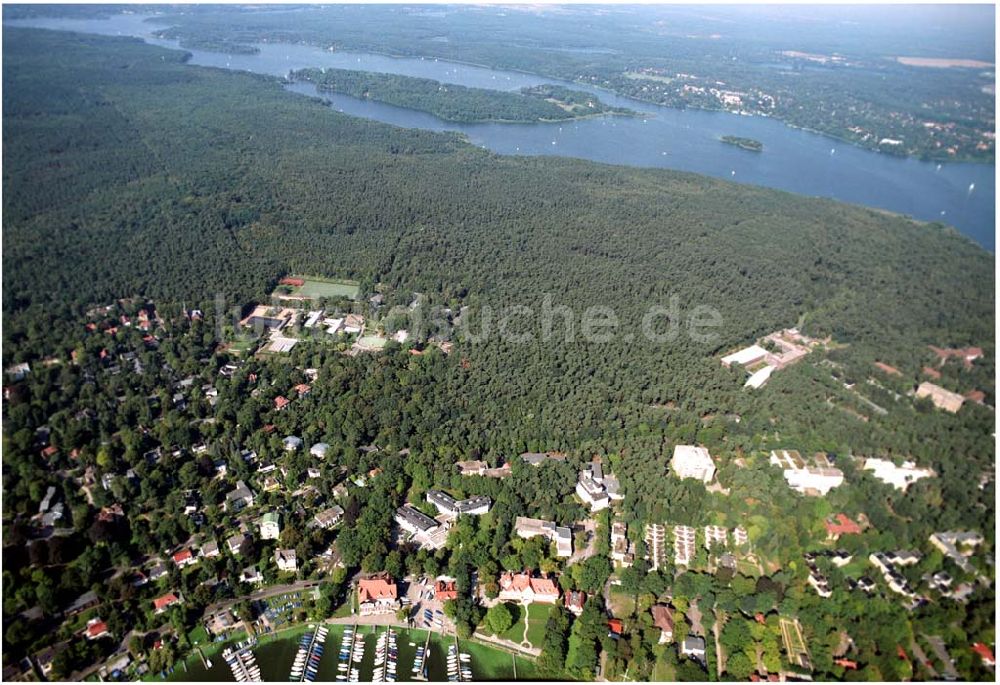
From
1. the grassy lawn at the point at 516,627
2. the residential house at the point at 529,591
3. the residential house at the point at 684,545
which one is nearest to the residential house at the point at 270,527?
the residential house at the point at 529,591

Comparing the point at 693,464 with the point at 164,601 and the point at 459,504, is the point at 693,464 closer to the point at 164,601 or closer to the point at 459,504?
the point at 459,504

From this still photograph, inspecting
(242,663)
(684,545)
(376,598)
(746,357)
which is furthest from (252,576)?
(746,357)

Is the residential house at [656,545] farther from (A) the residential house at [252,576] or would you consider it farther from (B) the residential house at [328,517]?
(A) the residential house at [252,576]

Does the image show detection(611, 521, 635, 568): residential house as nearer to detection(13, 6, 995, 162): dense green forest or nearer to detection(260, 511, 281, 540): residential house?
detection(260, 511, 281, 540): residential house

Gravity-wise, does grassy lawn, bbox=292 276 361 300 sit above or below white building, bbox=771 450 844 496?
below

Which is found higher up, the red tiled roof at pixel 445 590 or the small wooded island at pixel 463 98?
the small wooded island at pixel 463 98

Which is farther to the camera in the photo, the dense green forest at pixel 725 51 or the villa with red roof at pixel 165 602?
the dense green forest at pixel 725 51

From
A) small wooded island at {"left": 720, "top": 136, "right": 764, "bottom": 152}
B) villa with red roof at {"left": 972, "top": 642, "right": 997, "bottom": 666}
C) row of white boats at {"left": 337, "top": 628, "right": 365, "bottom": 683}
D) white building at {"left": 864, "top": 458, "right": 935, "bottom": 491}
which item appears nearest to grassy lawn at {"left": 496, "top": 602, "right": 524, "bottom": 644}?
row of white boats at {"left": 337, "top": 628, "right": 365, "bottom": 683}

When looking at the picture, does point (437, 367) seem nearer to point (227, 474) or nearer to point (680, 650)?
point (227, 474)
